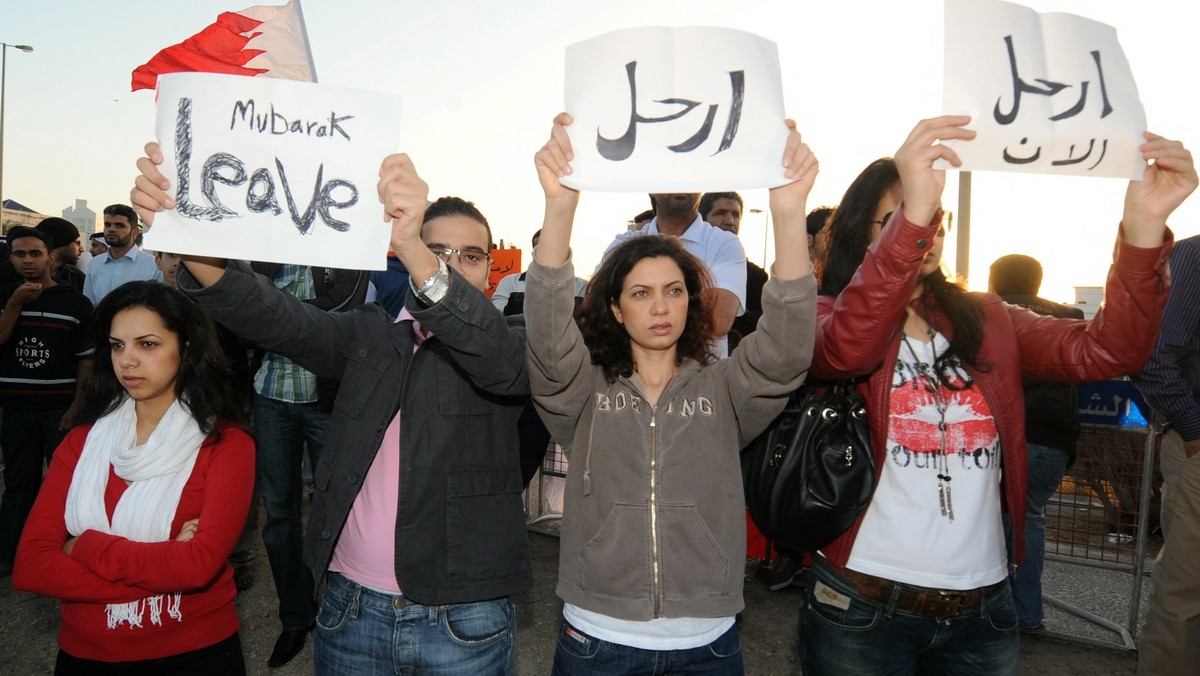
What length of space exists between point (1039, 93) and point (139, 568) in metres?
2.58

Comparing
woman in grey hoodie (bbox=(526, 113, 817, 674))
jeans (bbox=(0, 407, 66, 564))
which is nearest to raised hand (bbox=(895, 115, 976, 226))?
woman in grey hoodie (bbox=(526, 113, 817, 674))

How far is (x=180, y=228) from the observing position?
190cm

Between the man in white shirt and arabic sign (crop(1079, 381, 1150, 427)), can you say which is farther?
the man in white shirt

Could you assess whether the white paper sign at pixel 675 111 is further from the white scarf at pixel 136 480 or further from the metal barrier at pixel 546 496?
the metal barrier at pixel 546 496

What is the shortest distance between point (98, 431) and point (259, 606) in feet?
8.49

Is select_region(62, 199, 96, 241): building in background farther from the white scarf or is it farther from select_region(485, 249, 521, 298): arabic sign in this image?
the white scarf

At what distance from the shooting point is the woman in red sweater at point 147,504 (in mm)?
2121

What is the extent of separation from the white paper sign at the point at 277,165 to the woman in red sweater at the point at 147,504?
2.18 feet

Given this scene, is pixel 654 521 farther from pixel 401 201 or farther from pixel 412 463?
pixel 401 201

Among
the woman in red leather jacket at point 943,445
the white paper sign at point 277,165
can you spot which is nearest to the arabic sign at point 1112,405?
the woman in red leather jacket at point 943,445

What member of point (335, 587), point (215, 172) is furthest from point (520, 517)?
point (215, 172)

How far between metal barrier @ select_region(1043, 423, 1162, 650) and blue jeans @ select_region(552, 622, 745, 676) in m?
3.29

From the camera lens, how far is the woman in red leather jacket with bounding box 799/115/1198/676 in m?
1.90

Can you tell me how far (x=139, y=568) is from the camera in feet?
6.82
